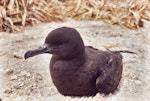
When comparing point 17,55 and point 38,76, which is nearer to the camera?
point 38,76

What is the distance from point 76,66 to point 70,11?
2.04 metres

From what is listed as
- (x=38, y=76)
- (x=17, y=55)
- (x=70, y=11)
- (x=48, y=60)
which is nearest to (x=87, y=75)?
(x=38, y=76)

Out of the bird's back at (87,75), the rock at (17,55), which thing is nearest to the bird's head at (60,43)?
the bird's back at (87,75)

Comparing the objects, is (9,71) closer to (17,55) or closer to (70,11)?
(17,55)

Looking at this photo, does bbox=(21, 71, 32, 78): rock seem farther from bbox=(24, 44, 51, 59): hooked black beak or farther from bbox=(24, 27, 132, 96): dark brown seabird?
bbox=(24, 44, 51, 59): hooked black beak

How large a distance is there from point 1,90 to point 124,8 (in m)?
2.07

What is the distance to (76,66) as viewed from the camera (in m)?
3.37

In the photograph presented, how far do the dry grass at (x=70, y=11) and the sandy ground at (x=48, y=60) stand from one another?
0.10 m

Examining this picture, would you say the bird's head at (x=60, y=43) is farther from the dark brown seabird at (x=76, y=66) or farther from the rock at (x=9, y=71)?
the rock at (x=9, y=71)

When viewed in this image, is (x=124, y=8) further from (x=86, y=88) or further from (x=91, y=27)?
Result: (x=86, y=88)

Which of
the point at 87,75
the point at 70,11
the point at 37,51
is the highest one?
the point at 37,51

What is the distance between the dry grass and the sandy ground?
0.34 ft

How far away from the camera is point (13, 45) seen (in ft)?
15.2

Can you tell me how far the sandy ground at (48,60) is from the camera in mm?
3840
